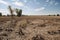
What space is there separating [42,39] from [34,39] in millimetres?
673

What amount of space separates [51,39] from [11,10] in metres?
40.9

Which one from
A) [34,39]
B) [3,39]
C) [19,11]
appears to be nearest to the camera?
[34,39]

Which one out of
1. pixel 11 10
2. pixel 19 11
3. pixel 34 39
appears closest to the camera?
pixel 34 39

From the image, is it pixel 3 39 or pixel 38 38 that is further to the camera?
pixel 3 39

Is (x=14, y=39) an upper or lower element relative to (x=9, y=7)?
lower

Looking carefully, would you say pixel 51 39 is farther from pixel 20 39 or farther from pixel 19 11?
pixel 19 11

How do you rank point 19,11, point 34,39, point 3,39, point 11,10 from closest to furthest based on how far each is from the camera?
1. point 34,39
2. point 3,39
3. point 11,10
4. point 19,11

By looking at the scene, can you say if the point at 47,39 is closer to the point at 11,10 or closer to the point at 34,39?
the point at 34,39

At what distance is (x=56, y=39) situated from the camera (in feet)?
34.3

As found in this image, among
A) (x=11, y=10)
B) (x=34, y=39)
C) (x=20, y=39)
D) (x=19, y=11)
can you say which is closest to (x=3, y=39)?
(x=20, y=39)

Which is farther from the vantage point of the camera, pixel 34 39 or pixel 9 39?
pixel 9 39

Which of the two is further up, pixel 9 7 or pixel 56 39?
pixel 9 7

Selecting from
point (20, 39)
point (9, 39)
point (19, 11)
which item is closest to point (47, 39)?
point (20, 39)

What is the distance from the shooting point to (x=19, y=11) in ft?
255
